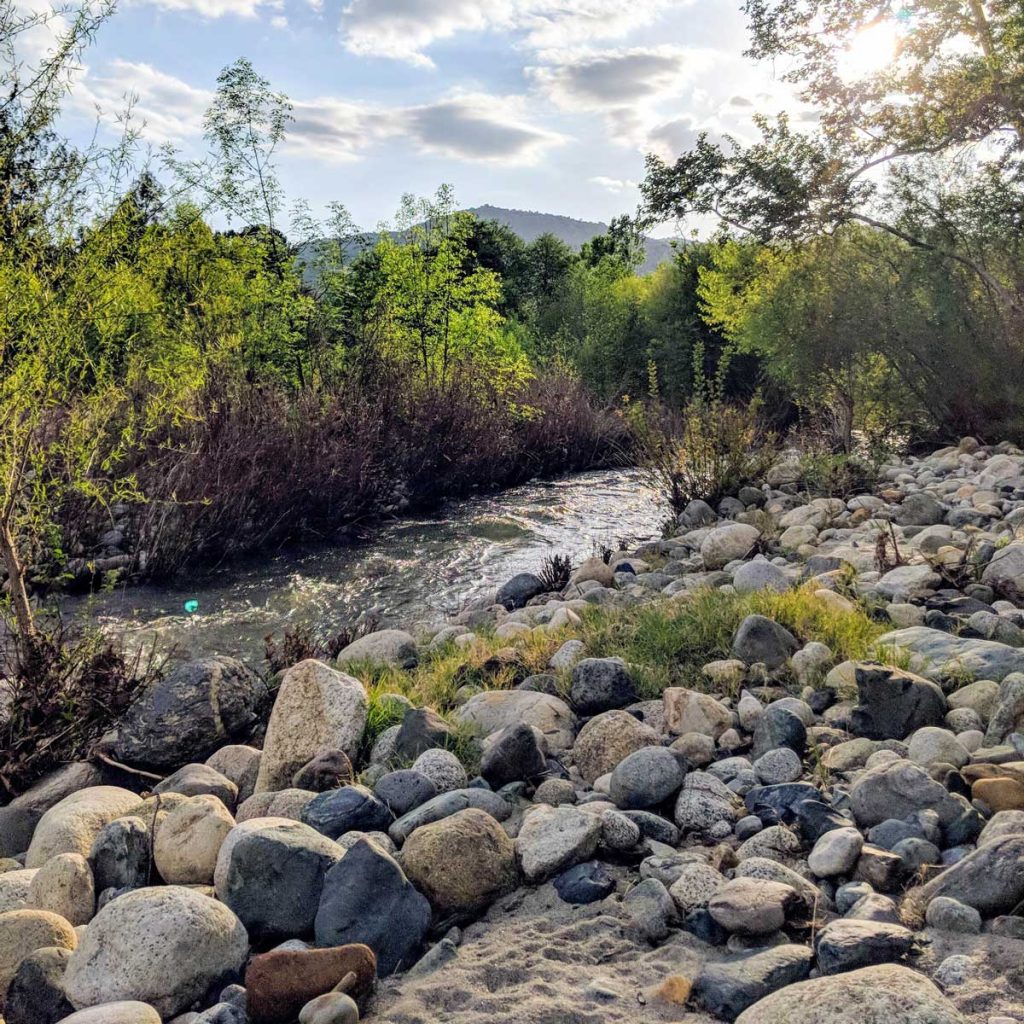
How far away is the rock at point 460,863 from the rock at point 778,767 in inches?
40.1

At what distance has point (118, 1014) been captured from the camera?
6.81 feet

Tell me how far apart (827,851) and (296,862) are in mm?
1541

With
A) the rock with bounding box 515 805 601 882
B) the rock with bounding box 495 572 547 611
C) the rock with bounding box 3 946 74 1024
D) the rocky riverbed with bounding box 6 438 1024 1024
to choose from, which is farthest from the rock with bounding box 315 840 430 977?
the rock with bounding box 495 572 547 611

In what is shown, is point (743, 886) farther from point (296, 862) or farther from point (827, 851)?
point (296, 862)

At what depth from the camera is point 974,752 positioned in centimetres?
312

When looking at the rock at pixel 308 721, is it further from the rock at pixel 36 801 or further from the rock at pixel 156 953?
the rock at pixel 156 953

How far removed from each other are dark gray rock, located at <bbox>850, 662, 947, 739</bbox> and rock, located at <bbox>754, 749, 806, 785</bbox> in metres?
0.39

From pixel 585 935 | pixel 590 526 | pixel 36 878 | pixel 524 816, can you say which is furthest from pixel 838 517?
pixel 36 878

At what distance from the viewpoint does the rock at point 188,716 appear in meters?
4.11

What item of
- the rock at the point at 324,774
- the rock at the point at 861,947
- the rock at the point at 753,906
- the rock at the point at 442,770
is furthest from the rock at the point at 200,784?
the rock at the point at 861,947

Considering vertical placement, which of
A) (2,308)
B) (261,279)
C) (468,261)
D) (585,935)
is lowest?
(585,935)

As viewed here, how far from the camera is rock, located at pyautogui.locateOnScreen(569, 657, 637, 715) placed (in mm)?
4117

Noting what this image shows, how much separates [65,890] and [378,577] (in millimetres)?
6100

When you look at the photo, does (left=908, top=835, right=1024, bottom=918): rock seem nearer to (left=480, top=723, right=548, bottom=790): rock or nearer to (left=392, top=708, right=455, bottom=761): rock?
(left=480, top=723, right=548, bottom=790): rock
